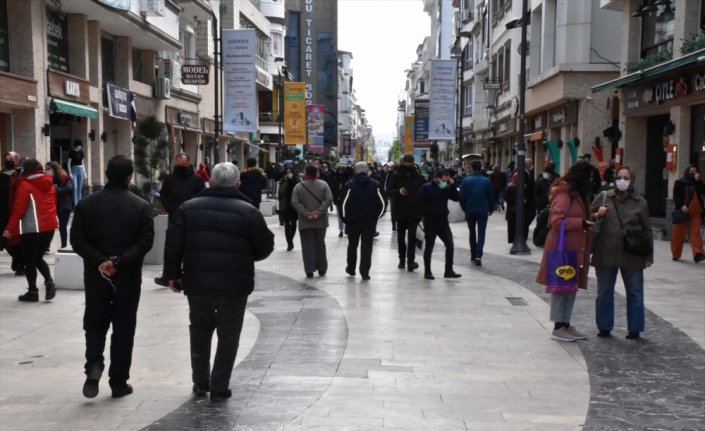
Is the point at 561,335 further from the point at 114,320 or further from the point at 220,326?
the point at 114,320

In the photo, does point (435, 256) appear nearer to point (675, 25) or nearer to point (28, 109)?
point (675, 25)

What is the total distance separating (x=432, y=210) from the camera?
12.0 metres

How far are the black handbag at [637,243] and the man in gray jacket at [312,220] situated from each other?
17.1 feet

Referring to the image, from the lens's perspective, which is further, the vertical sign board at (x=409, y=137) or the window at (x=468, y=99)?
the vertical sign board at (x=409, y=137)

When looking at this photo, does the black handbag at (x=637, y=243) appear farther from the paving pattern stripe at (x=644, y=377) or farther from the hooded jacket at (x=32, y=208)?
the hooded jacket at (x=32, y=208)

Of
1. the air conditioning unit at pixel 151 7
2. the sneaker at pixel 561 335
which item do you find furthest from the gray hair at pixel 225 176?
the air conditioning unit at pixel 151 7

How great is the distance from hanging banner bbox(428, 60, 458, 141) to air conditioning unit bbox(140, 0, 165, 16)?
9608mm

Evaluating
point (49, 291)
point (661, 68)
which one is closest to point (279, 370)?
point (49, 291)

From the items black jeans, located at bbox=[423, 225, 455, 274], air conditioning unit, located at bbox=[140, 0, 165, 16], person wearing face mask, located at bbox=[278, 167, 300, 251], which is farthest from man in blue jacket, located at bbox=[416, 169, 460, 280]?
air conditioning unit, located at bbox=[140, 0, 165, 16]

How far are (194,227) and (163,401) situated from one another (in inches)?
49.5

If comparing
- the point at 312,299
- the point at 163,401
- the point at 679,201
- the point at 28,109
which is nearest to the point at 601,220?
the point at 312,299

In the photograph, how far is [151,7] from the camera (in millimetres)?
25594

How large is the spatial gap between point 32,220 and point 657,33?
16.2 m

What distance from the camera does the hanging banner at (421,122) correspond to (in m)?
44.8
